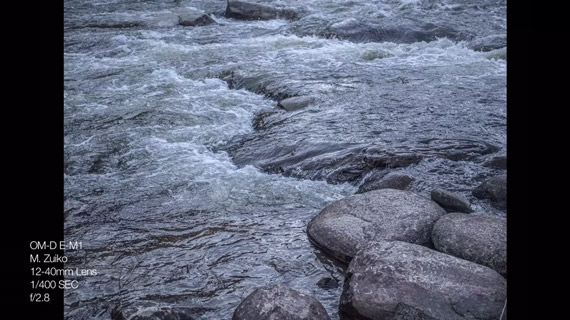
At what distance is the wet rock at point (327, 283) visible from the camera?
3830 mm

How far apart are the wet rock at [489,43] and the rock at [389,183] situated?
17.3ft

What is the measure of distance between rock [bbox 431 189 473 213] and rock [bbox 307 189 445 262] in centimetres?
17

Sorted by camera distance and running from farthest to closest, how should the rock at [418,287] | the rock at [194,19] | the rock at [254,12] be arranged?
the rock at [254,12], the rock at [194,19], the rock at [418,287]

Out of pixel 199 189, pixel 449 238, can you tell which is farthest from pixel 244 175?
pixel 449 238

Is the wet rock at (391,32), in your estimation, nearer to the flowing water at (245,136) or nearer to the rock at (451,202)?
the flowing water at (245,136)

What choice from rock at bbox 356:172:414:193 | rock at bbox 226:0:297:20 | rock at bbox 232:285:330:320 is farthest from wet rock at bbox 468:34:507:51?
rock at bbox 232:285:330:320

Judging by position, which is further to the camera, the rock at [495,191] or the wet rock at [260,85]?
the wet rock at [260,85]

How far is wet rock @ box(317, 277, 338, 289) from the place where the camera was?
12.6 ft
